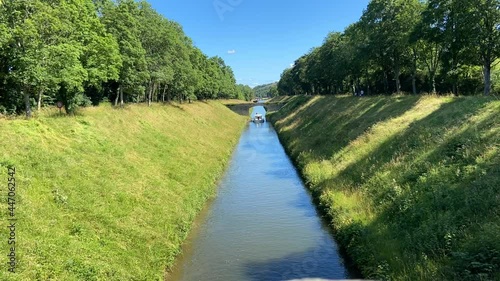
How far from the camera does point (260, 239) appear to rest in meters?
20.5

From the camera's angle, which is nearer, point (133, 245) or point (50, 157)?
point (133, 245)

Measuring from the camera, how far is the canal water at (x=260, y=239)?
1659 centimetres

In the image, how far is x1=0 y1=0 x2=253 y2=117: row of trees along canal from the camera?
23703 mm

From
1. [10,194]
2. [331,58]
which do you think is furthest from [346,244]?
[331,58]

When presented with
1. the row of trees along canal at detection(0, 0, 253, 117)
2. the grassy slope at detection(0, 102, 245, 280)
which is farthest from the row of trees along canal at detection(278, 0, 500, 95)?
the row of trees along canal at detection(0, 0, 253, 117)

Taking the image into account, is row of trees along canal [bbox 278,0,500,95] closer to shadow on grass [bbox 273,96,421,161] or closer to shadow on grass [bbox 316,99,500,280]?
shadow on grass [bbox 273,96,421,161]

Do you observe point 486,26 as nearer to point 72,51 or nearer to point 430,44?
point 430,44

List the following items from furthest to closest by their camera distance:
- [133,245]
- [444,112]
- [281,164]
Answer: [281,164] < [444,112] < [133,245]

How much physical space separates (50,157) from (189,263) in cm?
976

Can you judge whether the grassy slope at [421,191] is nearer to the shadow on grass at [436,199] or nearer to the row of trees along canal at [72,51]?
Result: the shadow on grass at [436,199]

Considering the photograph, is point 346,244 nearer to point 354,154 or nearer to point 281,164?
point 354,154

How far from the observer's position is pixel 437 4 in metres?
39.9

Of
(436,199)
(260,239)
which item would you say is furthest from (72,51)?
(436,199)

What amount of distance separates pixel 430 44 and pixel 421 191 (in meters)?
36.3
